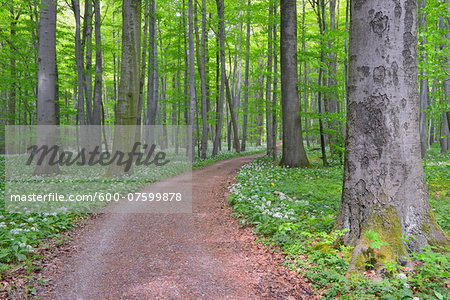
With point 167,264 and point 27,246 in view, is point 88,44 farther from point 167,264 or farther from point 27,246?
point 167,264

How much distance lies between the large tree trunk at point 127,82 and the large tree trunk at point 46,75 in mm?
2647

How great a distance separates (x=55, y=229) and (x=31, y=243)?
2.89 feet

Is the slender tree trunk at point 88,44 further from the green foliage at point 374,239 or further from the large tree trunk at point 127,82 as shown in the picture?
the green foliage at point 374,239

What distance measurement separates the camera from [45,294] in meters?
3.35

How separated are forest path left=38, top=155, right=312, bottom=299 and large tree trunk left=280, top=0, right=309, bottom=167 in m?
6.83

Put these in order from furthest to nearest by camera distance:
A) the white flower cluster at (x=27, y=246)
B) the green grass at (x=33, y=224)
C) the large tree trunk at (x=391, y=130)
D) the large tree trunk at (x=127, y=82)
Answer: the large tree trunk at (x=127, y=82), the white flower cluster at (x=27, y=246), the green grass at (x=33, y=224), the large tree trunk at (x=391, y=130)

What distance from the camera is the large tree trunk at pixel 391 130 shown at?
3619 millimetres

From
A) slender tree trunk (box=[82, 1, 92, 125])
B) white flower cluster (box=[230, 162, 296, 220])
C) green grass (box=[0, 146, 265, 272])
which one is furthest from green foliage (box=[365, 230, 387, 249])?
slender tree trunk (box=[82, 1, 92, 125])

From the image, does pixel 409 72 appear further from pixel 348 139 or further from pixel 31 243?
pixel 31 243

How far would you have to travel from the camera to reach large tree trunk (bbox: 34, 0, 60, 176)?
10547mm

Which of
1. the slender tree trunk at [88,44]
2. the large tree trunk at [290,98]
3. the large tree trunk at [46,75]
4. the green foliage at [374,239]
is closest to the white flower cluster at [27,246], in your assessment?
the green foliage at [374,239]

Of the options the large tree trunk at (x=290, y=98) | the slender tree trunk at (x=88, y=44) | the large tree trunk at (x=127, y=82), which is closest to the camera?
the large tree trunk at (x=127, y=82)

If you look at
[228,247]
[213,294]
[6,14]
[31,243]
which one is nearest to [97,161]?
[6,14]

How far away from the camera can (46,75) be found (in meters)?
10.6
